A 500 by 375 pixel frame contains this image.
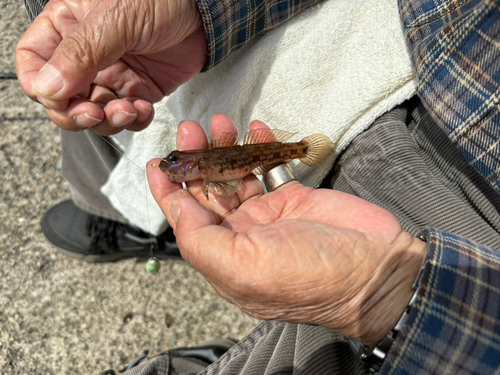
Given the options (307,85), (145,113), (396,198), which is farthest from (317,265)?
(145,113)

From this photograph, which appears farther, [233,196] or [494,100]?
[233,196]

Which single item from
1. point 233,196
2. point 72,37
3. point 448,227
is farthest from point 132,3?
point 448,227

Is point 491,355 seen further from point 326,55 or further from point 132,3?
point 132,3

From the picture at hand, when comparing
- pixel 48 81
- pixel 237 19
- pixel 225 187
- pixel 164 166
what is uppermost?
pixel 237 19

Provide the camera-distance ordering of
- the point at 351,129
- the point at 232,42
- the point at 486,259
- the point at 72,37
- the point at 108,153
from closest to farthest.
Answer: the point at 486,259, the point at 72,37, the point at 351,129, the point at 232,42, the point at 108,153

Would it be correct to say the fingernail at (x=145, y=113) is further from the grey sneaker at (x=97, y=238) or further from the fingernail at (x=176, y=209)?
the grey sneaker at (x=97, y=238)

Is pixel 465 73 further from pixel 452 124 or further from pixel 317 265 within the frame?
pixel 317 265
